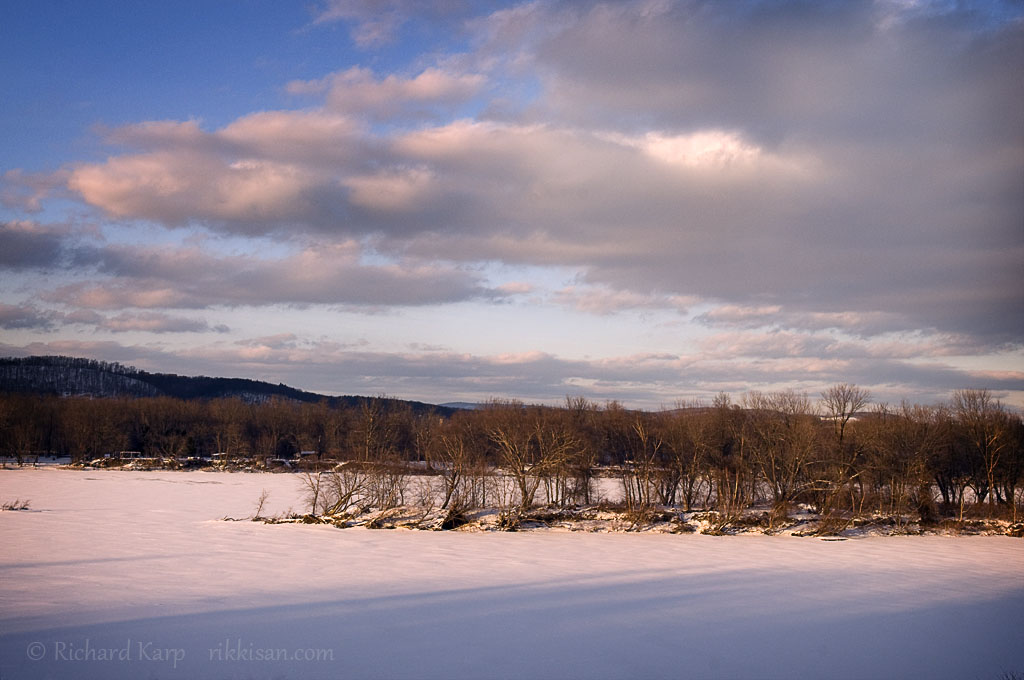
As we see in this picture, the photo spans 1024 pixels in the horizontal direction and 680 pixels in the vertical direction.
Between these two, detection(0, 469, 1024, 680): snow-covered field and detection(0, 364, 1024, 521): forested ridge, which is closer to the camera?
detection(0, 469, 1024, 680): snow-covered field

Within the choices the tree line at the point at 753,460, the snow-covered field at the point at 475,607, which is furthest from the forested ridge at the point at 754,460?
the snow-covered field at the point at 475,607

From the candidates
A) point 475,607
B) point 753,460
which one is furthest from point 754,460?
point 475,607

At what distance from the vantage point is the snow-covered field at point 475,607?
12602 millimetres

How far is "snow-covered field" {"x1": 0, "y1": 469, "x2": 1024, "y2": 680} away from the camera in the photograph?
1260cm

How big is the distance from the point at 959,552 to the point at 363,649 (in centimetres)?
3108

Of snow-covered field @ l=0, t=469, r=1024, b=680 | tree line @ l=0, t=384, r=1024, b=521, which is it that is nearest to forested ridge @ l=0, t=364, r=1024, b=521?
tree line @ l=0, t=384, r=1024, b=521

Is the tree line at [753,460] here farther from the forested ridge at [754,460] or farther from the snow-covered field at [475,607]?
the snow-covered field at [475,607]

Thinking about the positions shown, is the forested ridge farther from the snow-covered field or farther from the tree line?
the snow-covered field

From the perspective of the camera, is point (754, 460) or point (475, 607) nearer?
point (475, 607)

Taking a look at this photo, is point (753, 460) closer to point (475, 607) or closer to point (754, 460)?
→ point (754, 460)

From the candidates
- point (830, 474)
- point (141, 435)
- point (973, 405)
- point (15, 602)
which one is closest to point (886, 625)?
point (15, 602)

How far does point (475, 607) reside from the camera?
1694cm

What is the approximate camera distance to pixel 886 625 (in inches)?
671

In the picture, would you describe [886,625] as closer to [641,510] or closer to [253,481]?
[641,510]
